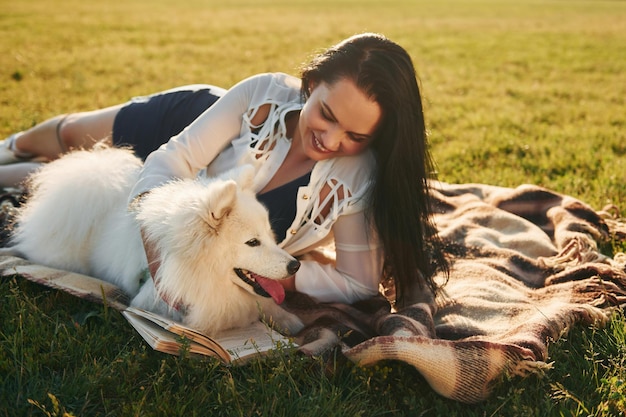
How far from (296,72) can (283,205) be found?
0.95 meters

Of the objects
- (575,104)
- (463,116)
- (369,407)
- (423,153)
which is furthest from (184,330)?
(575,104)

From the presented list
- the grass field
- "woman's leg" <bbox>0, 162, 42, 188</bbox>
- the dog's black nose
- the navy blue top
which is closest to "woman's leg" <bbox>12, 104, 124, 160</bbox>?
"woman's leg" <bbox>0, 162, 42, 188</bbox>

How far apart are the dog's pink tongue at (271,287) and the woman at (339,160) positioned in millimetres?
327

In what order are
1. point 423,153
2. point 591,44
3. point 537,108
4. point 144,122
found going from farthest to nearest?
point 591,44, point 537,108, point 144,122, point 423,153

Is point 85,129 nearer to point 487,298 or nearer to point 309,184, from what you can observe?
point 309,184

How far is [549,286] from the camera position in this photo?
136 inches

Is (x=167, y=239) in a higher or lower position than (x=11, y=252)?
higher

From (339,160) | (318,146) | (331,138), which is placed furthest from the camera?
(339,160)

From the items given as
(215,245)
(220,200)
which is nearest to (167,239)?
(215,245)

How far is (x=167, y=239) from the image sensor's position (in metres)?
2.59

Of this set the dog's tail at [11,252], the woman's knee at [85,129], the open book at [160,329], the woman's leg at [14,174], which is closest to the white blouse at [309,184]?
the open book at [160,329]

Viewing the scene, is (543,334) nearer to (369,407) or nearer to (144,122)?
(369,407)

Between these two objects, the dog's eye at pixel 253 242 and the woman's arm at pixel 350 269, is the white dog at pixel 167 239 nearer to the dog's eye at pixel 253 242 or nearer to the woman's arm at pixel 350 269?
the dog's eye at pixel 253 242

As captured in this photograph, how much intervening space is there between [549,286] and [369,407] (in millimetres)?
1641
